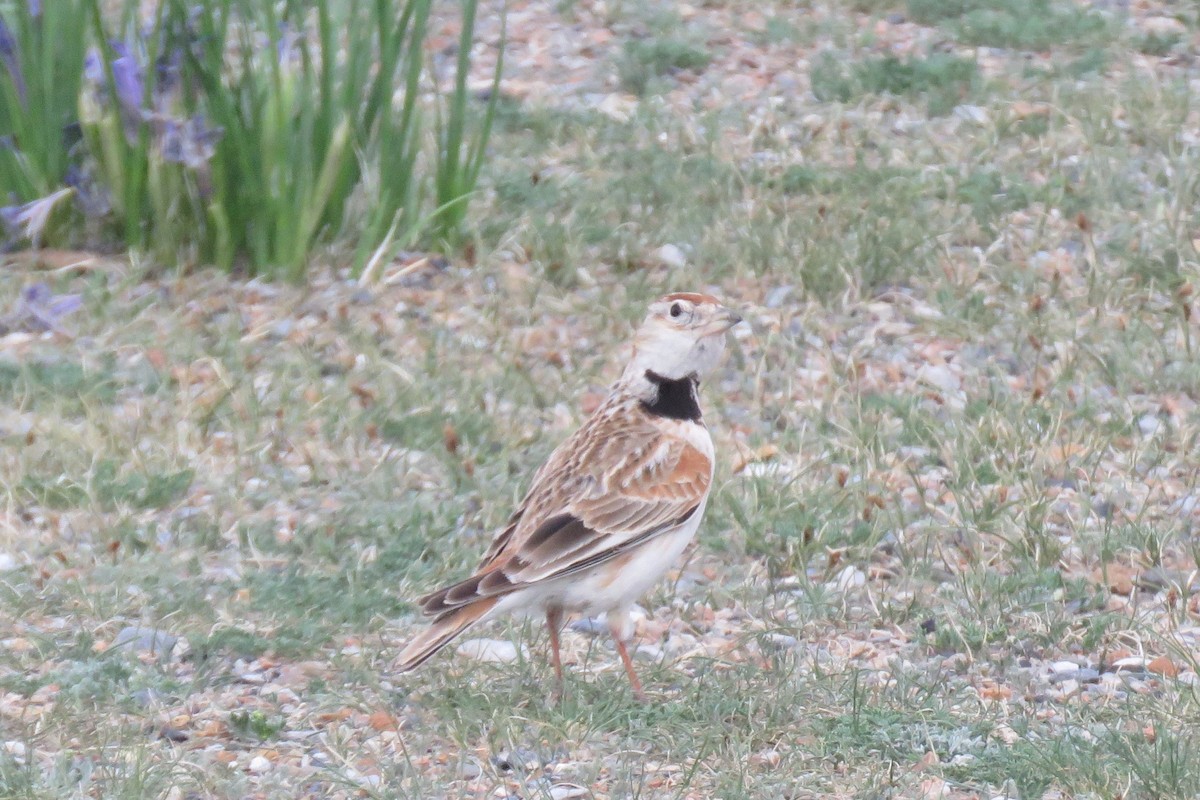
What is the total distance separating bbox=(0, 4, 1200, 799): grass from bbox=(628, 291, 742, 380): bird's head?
0.79m

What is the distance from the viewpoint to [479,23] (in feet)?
35.0

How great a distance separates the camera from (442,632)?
4543mm

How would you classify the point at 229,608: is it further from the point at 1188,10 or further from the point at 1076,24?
the point at 1188,10

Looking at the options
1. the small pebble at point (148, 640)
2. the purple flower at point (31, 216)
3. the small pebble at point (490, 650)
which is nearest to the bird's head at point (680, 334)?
the small pebble at point (490, 650)

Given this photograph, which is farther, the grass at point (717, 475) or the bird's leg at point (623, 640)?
the bird's leg at point (623, 640)

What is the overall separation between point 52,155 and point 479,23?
11.9 feet

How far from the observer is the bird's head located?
517 centimetres

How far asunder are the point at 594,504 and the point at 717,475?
4.65ft

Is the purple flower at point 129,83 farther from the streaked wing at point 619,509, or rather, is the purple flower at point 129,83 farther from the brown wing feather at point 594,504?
the streaked wing at point 619,509

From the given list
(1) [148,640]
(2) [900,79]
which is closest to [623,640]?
(1) [148,640]

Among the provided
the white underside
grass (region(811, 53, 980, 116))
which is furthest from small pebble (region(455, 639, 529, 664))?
grass (region(811, 53, 980, 116))

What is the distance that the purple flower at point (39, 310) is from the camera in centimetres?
723

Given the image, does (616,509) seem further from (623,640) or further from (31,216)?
(31,216)

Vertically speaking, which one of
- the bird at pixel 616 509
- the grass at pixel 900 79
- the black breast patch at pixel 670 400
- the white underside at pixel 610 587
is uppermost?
the black breast patch at pixel 670 400
